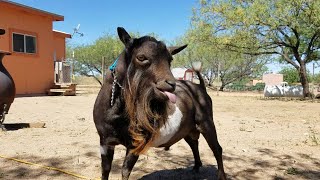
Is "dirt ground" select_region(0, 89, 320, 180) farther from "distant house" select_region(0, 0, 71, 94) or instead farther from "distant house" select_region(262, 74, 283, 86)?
"distant house" select_region(262, 74, 283, 86)

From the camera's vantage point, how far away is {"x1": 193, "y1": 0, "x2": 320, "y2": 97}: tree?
60.3 ft

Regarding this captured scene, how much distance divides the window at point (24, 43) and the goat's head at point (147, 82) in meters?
15.8

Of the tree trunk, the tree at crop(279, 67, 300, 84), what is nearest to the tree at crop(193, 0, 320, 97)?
the tree trunk

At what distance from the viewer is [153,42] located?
2.65 metres

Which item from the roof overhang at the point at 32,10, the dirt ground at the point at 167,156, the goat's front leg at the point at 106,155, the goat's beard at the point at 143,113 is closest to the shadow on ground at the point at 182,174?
the dirt ground at the point at 167,156

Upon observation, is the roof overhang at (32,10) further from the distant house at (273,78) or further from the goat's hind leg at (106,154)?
the distant house at (273,78)

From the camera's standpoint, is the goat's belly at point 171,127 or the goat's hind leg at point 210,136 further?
the goat's hind leg at point 210,136

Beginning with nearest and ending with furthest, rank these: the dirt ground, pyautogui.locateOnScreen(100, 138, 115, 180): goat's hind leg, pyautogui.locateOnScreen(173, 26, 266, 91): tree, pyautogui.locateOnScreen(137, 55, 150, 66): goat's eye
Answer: pyautogui.locateOnScreen(137, 55, 150, 66): goat's eye → pyautogui.locateOnScreen(100, 138, 115, 180): goat's hind leg → the dirt ground → pyautogui.locateOnScreen(173, 26, 266, 91): tree

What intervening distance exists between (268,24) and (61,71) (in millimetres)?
11780

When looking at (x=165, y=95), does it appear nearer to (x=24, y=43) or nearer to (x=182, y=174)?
(x=182, y=174)

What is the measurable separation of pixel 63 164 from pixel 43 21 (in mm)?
15363

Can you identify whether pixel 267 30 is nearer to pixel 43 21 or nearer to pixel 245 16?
pixel 245 16

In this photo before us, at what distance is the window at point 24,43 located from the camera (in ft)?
56.0

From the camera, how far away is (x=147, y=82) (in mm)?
2586
